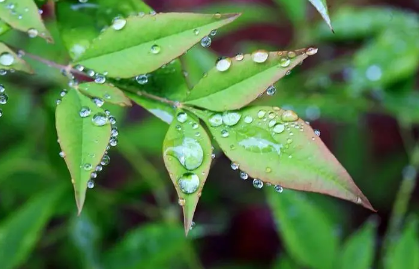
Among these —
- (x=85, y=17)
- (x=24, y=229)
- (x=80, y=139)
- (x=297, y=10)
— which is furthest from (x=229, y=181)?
(x=80, y=139)

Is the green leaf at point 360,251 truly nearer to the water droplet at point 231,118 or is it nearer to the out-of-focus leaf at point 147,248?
the out-of-focus leaf at point 147,248

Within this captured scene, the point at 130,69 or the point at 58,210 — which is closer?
the point at 130,69

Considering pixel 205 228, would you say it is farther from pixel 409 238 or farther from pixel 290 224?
pixel 409 238

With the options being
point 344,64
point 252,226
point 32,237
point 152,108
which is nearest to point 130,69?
point 152,108

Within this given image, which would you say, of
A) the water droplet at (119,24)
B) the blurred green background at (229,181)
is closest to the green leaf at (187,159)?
the water droplet at (119,24)

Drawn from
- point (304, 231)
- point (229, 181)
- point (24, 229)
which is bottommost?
point (229, 181)

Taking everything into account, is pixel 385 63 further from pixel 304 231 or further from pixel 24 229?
pixel 24 229
